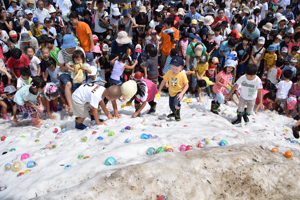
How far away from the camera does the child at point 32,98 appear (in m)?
5.08

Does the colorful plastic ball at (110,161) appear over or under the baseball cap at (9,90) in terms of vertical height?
under

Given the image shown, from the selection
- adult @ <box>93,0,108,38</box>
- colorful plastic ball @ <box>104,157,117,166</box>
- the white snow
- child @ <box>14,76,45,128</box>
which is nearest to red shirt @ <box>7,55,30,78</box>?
child @ <box>14,76,45,128</box>

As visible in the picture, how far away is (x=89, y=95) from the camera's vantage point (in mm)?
4590

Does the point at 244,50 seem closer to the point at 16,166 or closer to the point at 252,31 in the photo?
the point at 252,31

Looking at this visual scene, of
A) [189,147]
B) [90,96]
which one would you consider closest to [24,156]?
[90,96]

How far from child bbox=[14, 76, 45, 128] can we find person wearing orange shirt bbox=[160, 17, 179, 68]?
414cm

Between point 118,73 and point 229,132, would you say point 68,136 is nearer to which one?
point 118,73

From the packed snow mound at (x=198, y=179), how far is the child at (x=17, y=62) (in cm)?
478

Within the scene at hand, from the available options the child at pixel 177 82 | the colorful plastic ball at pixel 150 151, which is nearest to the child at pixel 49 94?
the child at pixel 177 82

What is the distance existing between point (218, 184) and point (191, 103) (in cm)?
441

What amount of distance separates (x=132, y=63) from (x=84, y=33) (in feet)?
5.58

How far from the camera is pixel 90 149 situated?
12.2 ft

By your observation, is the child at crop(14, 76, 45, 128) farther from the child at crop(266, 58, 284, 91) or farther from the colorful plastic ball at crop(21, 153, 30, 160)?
the child at crop(266, 58, 284, 91)

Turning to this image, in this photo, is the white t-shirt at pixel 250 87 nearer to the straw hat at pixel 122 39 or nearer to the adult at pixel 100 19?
the straw hat at pixel 122 39
